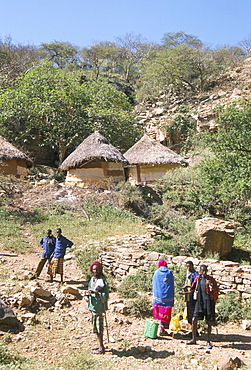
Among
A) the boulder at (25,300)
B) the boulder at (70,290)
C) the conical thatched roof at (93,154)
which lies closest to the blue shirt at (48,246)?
the boulder at (70,290)

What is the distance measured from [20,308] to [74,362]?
187 cm

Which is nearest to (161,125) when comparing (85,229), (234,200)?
(234,200)

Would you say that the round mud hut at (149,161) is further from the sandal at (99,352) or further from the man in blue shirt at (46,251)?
the sandal at (99,352)

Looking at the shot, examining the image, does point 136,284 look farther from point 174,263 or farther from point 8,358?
point 8,358

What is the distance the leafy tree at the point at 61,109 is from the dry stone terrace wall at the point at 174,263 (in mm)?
13202

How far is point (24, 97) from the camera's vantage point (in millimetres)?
20469

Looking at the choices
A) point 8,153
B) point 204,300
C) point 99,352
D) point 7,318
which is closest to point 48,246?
point 7,318

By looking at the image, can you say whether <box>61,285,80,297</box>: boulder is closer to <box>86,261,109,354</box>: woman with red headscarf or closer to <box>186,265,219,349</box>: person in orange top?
<box>86,261,109,354</box>: woman with red headscarf

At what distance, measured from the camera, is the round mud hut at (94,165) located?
56.6ft

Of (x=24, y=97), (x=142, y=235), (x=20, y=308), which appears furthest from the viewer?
(x=24, y=97)

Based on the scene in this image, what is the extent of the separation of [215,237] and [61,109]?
13954 millimetres

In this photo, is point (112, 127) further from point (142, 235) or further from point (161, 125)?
point (142, 235)

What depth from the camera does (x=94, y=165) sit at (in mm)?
17797

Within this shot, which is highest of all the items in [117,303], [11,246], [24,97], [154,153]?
[24,97]
